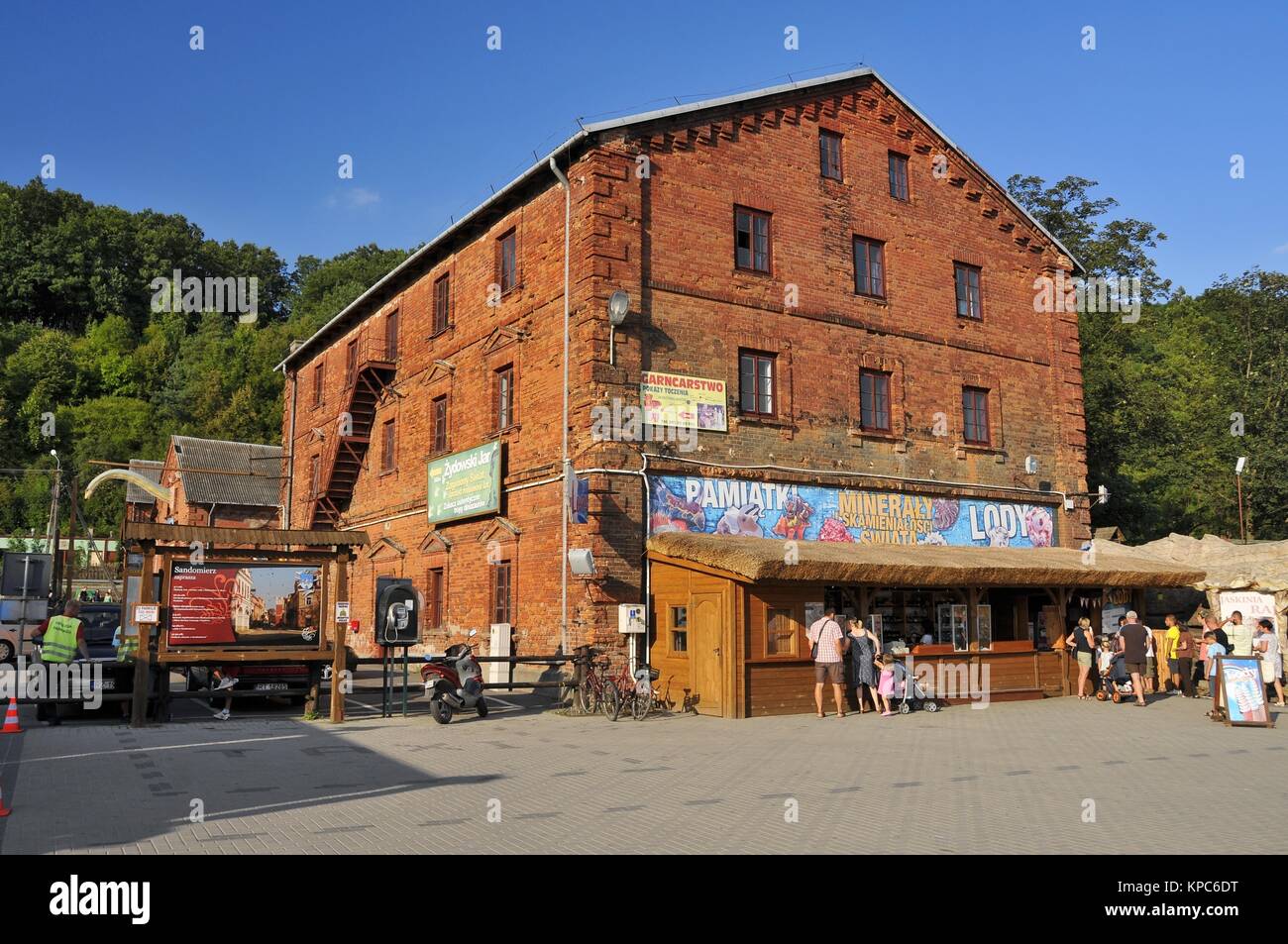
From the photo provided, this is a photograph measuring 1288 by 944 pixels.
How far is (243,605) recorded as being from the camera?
55.8 ft

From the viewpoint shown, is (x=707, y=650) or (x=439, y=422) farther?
(x=439, y=422)

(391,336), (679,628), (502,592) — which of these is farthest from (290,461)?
(679,628)

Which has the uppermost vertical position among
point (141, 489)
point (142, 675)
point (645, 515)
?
point (141, 489)

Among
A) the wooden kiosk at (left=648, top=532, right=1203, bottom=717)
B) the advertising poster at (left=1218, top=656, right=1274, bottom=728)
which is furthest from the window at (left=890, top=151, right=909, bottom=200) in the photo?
the advertising poster at (left=1218, top=656, right=1274, bottom=728)

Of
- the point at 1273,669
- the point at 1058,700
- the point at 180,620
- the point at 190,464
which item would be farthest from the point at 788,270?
the point at 190,464

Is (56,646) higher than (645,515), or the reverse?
(645,515)

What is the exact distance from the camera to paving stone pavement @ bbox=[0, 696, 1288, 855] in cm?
763

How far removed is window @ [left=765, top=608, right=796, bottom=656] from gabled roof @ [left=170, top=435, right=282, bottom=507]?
98.0 feet

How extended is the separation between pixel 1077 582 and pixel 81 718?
18.2 meters

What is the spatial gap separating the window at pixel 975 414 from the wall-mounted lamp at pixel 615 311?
9.50 metres

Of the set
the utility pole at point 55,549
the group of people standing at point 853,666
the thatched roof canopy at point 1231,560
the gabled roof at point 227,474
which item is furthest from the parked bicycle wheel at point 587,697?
the gabled roof at point 227,474

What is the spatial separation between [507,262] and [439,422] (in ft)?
15.0

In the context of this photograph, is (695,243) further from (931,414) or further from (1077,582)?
(1077,582)

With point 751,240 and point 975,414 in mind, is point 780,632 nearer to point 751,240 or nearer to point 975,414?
point 751,240
